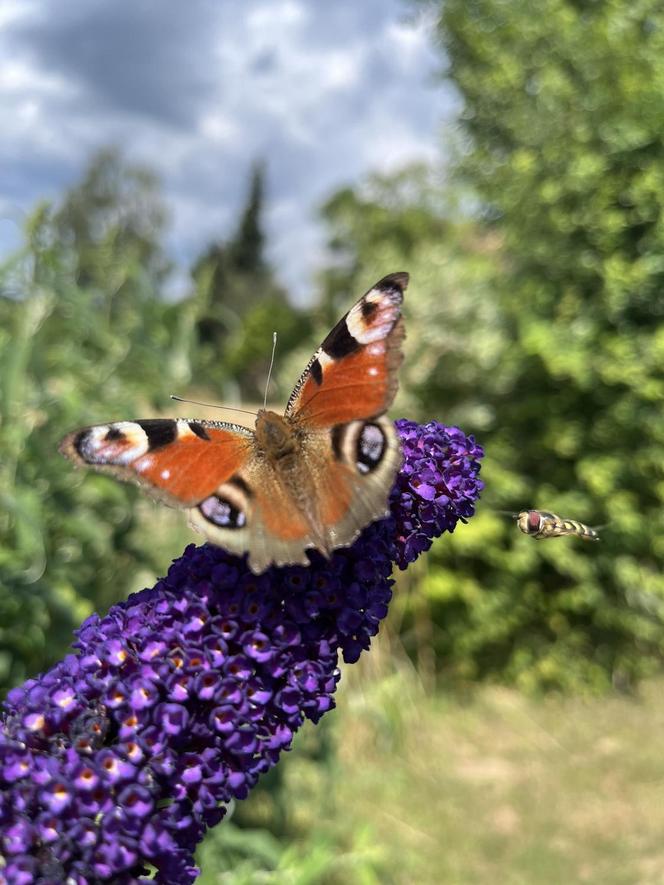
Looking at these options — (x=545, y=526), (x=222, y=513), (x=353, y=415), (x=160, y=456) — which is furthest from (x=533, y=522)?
(x=160, y=456)

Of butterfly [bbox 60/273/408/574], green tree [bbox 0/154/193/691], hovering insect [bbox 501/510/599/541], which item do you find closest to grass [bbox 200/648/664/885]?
green tree [bbox 0/154/193/691]

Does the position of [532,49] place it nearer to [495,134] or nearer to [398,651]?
[495,134]

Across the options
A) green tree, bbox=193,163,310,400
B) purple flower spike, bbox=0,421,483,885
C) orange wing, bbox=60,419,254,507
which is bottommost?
purple flower spike, bbox=0,421,483,885

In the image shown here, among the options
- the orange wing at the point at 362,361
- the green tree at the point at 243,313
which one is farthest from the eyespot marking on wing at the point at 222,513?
the green tree at the point at 243,313

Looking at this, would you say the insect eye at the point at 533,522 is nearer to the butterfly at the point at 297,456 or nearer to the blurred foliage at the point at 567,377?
the butterfly at the point at 297,456

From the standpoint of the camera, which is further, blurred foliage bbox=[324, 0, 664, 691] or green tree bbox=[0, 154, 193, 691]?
blurred foliage bbox=[324, 0, 664, 691]

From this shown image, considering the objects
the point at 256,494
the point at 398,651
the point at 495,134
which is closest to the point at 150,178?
the point at 495,134

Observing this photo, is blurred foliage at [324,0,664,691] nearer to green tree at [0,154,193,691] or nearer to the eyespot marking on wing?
green tree at [0,154,193,691]
